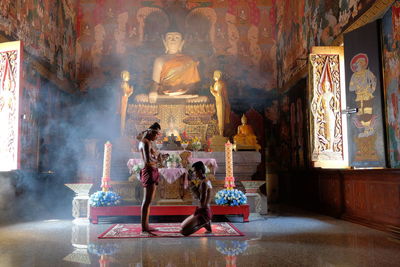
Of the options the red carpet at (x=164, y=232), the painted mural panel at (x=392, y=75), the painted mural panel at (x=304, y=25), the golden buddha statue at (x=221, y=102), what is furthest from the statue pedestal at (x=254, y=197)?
the golden buddha statue at (x=221, y=102)

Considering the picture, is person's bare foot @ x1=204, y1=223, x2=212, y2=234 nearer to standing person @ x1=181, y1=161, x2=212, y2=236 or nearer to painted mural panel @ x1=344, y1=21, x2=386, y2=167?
standing person @ x1=181, y1=161, x2=212, y2=236

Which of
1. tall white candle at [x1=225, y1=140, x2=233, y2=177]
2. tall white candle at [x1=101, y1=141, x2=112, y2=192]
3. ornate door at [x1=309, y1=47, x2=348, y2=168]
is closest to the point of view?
ornate door at [x1=309, y1=47, x2=348, y2=168]

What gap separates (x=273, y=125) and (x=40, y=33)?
7.61 metres

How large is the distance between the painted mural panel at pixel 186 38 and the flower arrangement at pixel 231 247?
327 inches

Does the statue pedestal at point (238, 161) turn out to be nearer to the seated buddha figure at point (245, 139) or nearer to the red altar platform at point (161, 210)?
the seated buddha figure at point (245, 139)

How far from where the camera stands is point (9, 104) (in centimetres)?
625

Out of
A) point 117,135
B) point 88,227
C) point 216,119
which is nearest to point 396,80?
point 88,227

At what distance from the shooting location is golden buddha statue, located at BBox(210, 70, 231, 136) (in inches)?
426

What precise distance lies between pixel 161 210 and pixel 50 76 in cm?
541

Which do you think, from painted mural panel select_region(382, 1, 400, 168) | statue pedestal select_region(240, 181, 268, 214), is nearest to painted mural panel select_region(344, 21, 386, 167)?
painted mural panel select_region(382, 1, 400, 168)

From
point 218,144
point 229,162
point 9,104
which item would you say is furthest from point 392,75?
point 9,104

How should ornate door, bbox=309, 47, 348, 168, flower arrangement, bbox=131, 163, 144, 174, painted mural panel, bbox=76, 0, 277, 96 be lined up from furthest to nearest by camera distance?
painted mural panel, bbox=76, 0, 277, 96 → flower arrangement, bbox=131, 163, 144, 174 → ornate door, bbox=309, 47, 348, 168

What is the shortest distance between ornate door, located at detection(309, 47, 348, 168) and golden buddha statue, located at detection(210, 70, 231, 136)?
4.30 meters

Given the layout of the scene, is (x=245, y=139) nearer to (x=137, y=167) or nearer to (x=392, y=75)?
(x=137, y=167)
